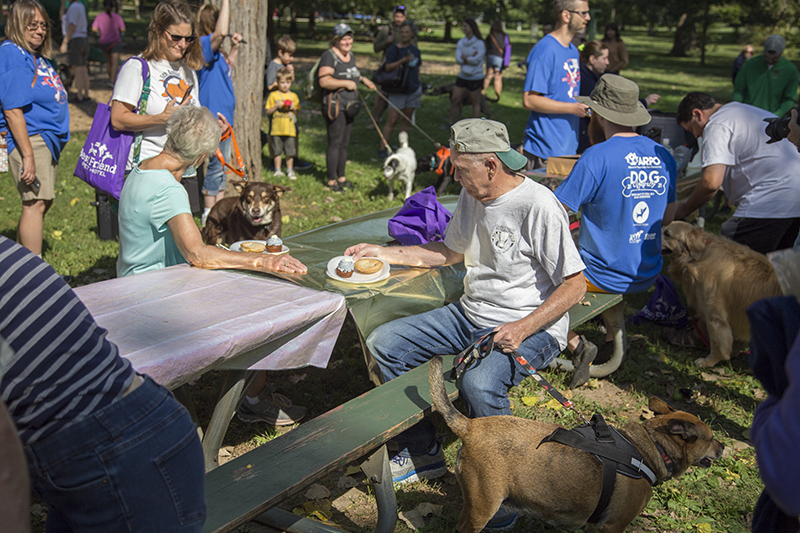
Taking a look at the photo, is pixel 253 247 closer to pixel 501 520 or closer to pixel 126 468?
pixel 501 520

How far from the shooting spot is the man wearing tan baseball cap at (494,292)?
3.18 metres

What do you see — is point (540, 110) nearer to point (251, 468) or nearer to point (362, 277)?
point (362, 277)

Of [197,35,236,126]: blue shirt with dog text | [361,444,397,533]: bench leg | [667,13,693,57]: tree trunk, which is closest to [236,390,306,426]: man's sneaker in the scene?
[361,444,397,533]: bench leg

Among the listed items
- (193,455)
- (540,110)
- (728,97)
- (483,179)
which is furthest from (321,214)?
(728,97)

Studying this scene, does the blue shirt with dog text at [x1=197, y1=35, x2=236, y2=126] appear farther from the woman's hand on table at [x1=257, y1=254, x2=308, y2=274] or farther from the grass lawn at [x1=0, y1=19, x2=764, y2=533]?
the woman's hand on table at [x1=257, y1=254, x2=308, y2=274]

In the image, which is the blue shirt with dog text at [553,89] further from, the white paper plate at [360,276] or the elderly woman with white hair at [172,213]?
the elderly woman with white hair at [172,213]

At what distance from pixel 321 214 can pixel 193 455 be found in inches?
253

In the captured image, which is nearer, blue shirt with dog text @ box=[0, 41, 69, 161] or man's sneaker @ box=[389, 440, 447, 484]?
man's sneaker @ box=[389, 440, 447, 484]

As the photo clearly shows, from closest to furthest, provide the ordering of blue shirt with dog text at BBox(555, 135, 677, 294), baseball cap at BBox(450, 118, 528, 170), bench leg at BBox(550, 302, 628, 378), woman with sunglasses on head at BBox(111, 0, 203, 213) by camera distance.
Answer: baseball cap at BBox(450, 118, 528, 170), blue shirt with dog text at BBox(555, 135, 677, 294), bench leg at BBox(550, 302, 628, 378), woman with sunglasses on head at BBox(111, 0, 203, 213)

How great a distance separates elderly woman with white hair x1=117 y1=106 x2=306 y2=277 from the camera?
3.38 meters

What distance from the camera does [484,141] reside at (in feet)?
10.4

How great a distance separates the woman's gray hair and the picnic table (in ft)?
2.09

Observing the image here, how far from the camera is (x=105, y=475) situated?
152 centimetres

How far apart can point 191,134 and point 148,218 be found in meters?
0.51
